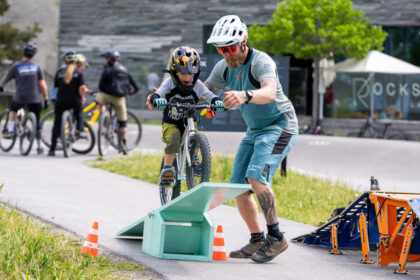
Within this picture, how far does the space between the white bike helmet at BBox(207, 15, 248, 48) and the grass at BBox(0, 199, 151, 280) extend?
1735 mm

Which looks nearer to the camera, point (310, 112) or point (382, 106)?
point (382, 106)

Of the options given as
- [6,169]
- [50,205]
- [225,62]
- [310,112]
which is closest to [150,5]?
[310,112]

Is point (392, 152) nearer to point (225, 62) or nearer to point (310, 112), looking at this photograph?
point (225, 62)

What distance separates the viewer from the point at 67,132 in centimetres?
1573

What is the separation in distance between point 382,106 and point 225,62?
19.5m

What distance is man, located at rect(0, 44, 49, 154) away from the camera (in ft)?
51.0

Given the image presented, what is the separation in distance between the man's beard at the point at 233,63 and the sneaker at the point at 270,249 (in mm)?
1339

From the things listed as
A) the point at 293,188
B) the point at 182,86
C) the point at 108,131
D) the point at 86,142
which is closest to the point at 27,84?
the point at 108,131

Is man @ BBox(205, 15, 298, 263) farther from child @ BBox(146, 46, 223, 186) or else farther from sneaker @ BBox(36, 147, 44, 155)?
sneaker @ BBox(36, 147, 44, 155)

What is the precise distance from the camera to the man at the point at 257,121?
6582 millimetres

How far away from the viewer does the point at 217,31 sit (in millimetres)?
6621

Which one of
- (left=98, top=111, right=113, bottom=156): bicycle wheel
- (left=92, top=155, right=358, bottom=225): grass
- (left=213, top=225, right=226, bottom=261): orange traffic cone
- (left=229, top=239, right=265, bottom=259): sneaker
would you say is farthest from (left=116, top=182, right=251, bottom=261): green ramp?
(left=98, top=111, right=113, bottom=156): bicycle wheel

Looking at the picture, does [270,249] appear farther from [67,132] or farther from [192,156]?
[67,132]

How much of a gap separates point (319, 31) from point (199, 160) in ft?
52.7
